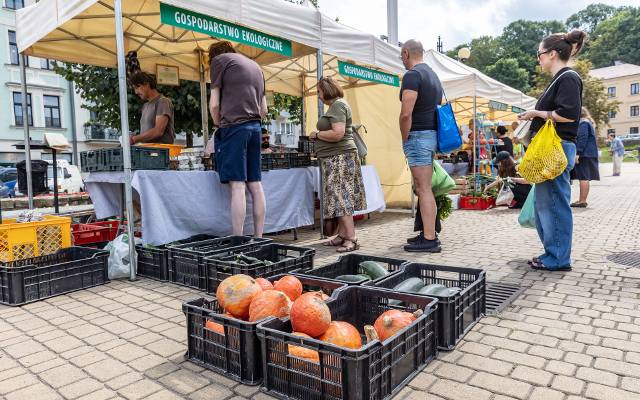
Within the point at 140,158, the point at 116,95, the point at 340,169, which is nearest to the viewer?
the point at 140,158

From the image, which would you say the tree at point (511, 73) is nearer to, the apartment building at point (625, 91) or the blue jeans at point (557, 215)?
the apartment building at point (625, 91)

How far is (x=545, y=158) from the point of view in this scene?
393cm

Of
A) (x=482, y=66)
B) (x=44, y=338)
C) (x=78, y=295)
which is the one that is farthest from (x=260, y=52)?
(x=482, y=66)

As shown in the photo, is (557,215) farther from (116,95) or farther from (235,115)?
(116,95)

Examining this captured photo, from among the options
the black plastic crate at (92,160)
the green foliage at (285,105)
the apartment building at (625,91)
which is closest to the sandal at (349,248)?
the black plastic crate at (92,160)

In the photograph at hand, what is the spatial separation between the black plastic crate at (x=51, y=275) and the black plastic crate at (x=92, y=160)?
1.04m

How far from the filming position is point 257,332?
2.03 meters

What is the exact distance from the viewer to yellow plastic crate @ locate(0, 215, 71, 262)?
12.4 ft

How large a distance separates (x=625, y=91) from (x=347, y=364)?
83345mm

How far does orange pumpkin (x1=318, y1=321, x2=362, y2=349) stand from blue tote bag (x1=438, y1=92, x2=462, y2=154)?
328 centimetres

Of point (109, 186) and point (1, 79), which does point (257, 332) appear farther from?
point (1, 79)

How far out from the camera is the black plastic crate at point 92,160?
4758 mm

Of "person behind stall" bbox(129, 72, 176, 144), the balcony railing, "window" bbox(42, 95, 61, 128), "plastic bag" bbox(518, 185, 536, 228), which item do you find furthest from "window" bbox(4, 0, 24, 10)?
"plastic bag" bbox(518, 185, 536, 228)

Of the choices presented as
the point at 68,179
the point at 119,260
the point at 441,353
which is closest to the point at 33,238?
the point at 119,260
